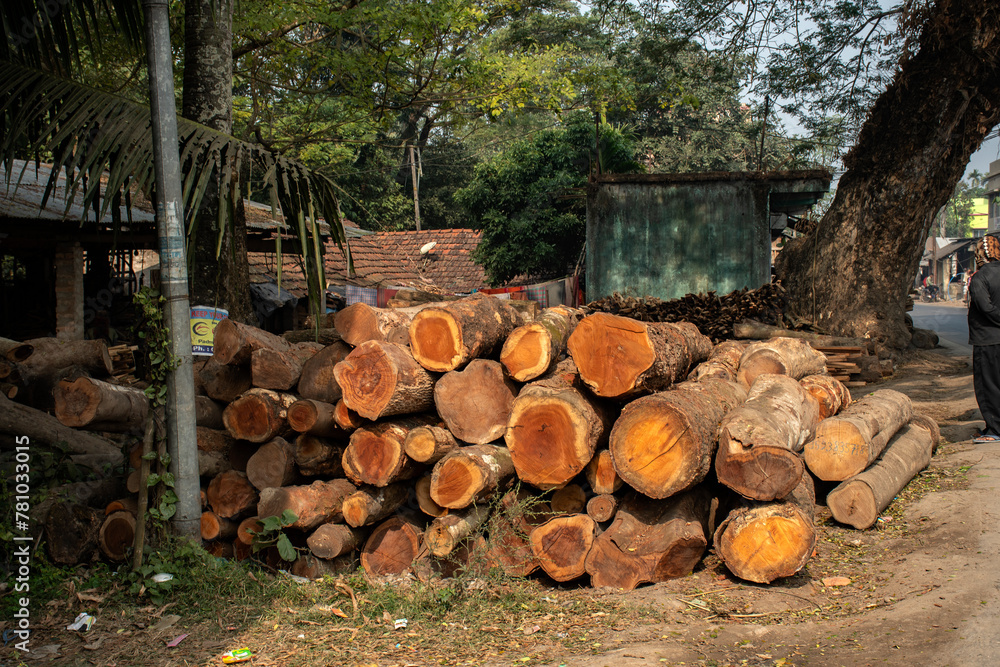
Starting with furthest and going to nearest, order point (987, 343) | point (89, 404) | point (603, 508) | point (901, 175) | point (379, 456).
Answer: point (901, 175) → point (987, 343) → point (89, 404) → point (379, 456) → point (603, 508)

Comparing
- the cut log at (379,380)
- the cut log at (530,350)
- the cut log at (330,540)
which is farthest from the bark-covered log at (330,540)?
the cut log at (530,350)

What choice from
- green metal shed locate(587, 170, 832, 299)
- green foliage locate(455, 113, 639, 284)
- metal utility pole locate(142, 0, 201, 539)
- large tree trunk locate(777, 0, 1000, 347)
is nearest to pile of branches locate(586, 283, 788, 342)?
large tree trunk locate(777, 0, 1000, 347)

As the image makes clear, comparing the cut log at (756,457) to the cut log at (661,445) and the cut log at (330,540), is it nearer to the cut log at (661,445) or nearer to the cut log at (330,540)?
the cut log at (661,445)

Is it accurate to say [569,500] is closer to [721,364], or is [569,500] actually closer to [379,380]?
[379,380]

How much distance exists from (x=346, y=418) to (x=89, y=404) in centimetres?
198

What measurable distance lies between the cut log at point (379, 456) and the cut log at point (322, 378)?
43 cm

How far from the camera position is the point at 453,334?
4.57m

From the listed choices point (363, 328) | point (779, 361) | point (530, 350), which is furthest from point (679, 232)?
point (363, 328)

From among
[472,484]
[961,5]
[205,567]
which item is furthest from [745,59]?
[205,567]

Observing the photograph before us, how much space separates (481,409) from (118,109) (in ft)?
9.66

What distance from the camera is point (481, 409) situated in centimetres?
466

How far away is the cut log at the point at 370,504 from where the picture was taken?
4.55m

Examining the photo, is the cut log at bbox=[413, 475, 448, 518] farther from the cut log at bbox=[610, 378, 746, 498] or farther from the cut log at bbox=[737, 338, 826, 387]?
the cut log at bbox=[737, 338, 826, 387]

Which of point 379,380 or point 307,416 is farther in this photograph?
point 307,416
